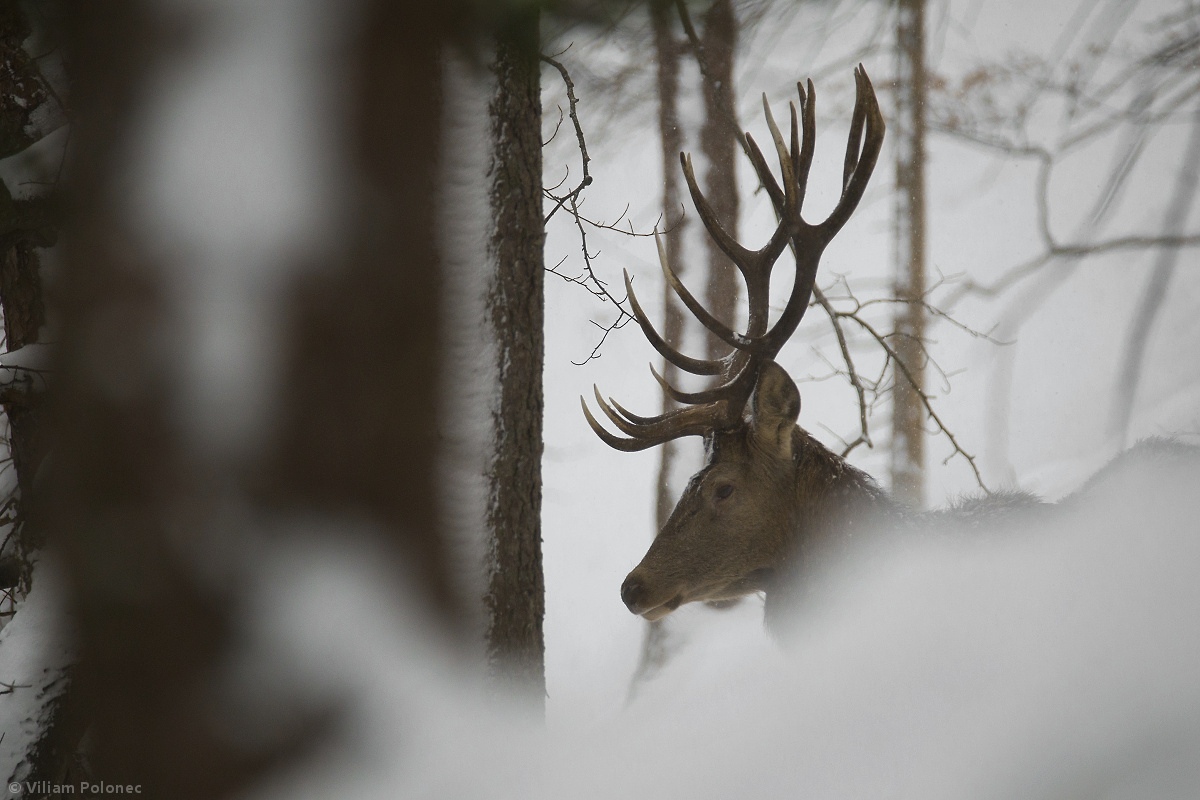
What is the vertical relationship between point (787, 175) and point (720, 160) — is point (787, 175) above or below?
below

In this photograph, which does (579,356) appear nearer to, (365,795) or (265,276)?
(265,276)

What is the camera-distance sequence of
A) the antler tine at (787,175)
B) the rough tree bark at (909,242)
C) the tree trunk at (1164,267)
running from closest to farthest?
the antler tine at (787,175) < the tree trunk at (1164,267) < the rough tree bark at (909,242)

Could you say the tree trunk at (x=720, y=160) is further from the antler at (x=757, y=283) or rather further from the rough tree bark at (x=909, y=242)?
the antler at (x=757, y=283)

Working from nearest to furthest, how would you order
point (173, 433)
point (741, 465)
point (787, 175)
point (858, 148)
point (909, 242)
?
point (173, 433)
point (858, 148)
point (787, 175)
point (741, 465)
point (909, 242)

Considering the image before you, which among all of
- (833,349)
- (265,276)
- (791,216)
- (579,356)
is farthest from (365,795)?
(833,349)

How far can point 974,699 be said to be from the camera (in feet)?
2.68

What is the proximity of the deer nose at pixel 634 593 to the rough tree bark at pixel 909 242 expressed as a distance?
6.87ft

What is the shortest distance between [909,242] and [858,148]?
213 centimetres

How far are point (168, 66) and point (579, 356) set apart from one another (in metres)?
2.54

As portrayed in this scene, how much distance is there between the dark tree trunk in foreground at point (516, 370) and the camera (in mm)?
1868

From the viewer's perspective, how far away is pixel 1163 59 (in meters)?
3.84

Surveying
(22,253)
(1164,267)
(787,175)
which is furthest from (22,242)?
(1164,267)

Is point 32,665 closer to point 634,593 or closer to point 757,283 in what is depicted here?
point 634,593

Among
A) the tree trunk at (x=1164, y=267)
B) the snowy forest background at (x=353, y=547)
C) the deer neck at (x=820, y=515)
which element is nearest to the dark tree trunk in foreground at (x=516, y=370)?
the snowy forest background at (x=353, y=547)
